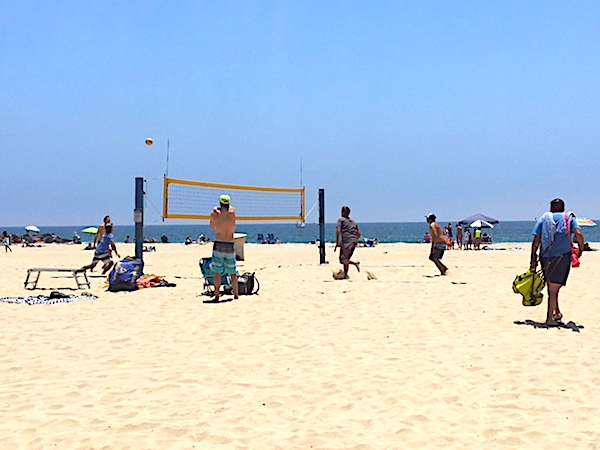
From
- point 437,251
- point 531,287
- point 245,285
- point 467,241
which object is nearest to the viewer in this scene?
point 531,287

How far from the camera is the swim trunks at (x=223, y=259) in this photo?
8218 mm

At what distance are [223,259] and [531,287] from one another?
13.1 ft

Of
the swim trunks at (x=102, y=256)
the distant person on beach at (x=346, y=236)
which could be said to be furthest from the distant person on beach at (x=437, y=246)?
the swim trunks at (x=102, y=256)

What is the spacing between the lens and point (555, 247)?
6105mm

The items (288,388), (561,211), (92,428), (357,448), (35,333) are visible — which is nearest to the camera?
(357,448)

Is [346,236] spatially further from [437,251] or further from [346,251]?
[437,251]

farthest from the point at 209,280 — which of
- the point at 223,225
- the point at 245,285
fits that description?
the point at 223,225

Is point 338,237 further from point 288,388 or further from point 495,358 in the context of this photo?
point 288,388

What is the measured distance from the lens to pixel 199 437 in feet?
10.3

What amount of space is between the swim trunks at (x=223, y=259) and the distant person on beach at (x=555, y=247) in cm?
396

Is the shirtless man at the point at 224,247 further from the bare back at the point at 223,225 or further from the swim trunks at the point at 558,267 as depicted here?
the swim trunks at the point at 558,267

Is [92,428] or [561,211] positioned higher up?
[561,211]

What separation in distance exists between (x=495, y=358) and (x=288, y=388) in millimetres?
1758

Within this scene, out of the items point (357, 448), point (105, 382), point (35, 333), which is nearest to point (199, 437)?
point (357, 448)
